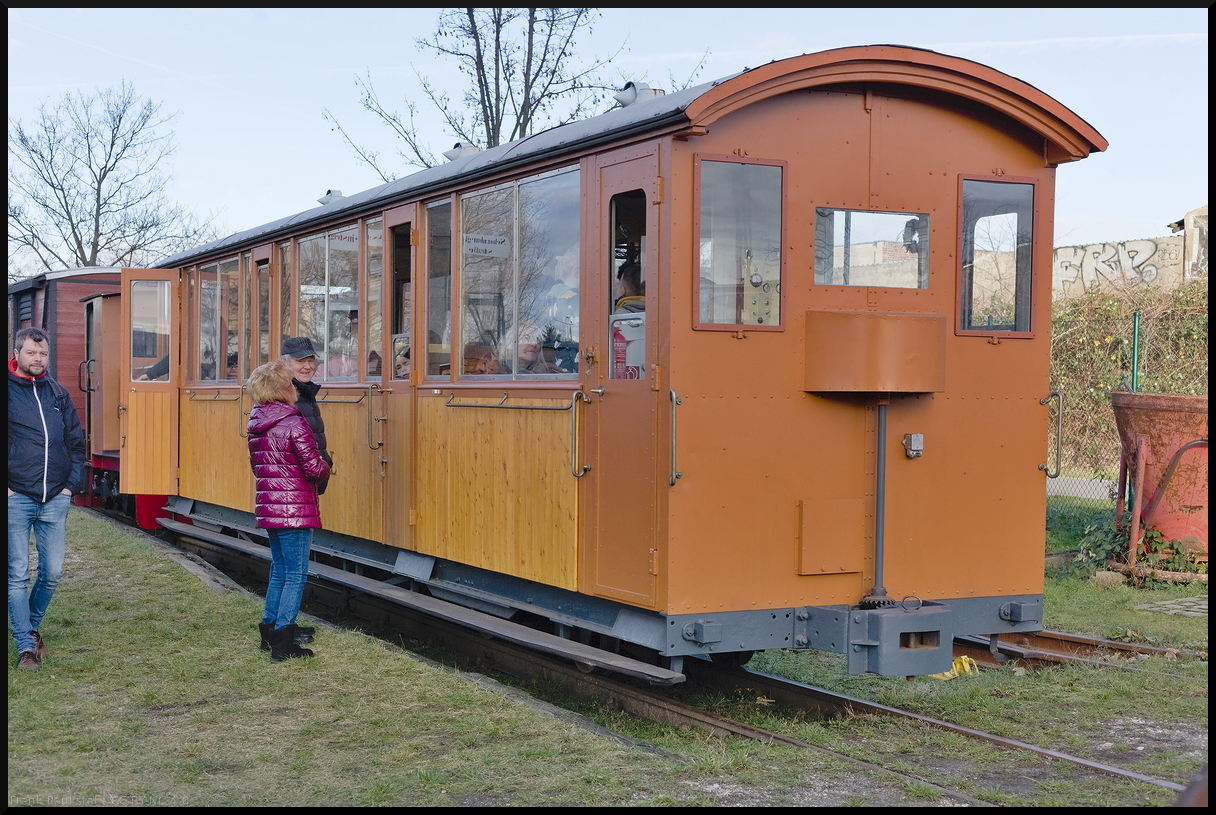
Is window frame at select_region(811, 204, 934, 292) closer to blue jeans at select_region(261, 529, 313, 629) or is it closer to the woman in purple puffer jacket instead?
the woman in purple puffer jacket

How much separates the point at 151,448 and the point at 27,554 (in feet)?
21.2

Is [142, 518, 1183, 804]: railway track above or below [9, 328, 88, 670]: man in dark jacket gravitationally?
below

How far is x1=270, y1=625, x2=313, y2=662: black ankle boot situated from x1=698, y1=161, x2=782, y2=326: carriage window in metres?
3.26

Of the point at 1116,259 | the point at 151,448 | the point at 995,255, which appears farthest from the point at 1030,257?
the point at 1116,259

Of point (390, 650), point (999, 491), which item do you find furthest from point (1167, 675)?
point (390, 650)

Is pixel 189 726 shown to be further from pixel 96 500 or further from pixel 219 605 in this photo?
pixel 96 500

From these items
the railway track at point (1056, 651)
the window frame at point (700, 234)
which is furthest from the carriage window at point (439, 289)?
the railway track at point (1056, 651)

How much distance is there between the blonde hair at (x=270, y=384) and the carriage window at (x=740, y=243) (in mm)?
2622

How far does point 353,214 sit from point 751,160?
4.11m

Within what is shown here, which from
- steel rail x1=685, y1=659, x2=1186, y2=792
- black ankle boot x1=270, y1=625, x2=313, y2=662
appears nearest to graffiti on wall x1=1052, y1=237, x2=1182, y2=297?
steel rail x1=685, y1=659, x2=1186, y2=792

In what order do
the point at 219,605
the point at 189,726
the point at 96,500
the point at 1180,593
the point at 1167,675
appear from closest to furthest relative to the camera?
the point at 189,726 < the point at 1167,675 < the point at 219,605 < the point at 1180,593 < the point at 96,500

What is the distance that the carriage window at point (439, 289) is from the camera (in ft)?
26.3

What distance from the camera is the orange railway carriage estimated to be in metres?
6.11

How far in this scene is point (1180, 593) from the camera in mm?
9938
